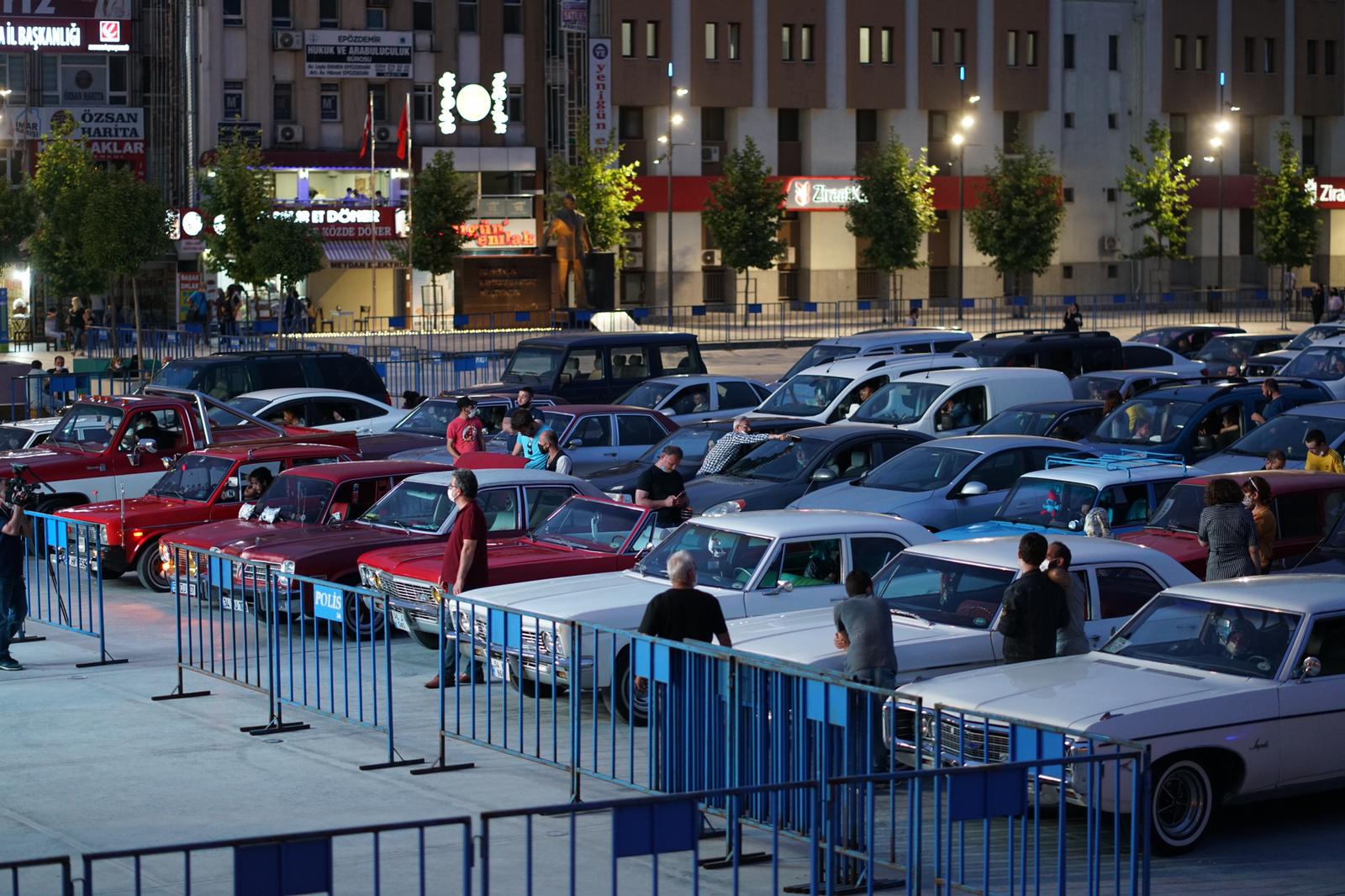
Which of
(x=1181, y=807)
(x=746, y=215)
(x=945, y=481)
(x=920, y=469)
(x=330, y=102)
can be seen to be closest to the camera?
(x=1181, y=807)

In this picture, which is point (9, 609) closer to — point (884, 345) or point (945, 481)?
point (945, 481)

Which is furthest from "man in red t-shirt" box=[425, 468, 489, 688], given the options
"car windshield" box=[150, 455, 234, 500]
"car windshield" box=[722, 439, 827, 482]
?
"car windshield" box=[722, 439, 827, 482]

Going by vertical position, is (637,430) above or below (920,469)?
above

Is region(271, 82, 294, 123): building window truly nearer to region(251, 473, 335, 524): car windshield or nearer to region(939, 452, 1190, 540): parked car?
region(251, 473, 335, 524): car windshield

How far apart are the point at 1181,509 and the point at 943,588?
4.49 meters

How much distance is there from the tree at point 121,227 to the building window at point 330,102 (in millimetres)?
20658

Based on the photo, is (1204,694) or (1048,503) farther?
(1048,503)

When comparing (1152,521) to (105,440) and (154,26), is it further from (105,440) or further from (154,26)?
(154,26)

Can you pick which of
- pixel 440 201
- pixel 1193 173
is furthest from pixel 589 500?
pixel 1193 173

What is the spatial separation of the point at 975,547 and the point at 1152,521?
4.09 metres

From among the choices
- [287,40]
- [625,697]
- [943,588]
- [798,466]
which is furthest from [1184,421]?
[287,40]

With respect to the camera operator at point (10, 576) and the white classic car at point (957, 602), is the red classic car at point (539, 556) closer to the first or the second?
the white classic car at point (957, 602)

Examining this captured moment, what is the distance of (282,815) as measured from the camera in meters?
10.8

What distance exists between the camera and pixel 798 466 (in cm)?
2020
